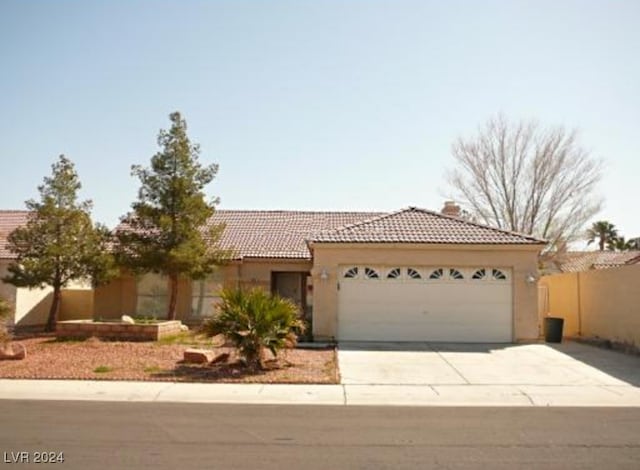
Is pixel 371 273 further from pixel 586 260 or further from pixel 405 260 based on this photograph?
pixel 586 260

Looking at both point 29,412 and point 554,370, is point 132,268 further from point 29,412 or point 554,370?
point 554,370

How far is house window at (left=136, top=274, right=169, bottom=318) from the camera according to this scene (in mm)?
24734

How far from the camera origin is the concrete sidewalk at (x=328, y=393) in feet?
36.8

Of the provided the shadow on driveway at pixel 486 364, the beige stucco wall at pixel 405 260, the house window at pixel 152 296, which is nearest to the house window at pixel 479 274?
the beige stucco wall at pixel 405 260

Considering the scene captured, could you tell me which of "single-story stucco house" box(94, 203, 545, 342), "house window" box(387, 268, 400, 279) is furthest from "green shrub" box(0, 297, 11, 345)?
"house window" box(387, 268, 400, 279)

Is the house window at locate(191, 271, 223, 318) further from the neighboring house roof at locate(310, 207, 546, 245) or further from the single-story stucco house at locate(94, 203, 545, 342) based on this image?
the single-story stucco house at locate(94, 203, 545, 342)

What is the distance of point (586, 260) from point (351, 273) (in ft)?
90.1

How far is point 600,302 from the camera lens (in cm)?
2055

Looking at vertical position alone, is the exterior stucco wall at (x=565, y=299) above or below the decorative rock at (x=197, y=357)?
above

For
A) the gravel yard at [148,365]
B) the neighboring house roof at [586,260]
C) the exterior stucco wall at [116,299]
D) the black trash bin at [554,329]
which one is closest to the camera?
the gravel yard at [148,365]

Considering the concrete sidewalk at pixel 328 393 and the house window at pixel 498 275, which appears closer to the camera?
the concrete sidewalk at pixel 328 393

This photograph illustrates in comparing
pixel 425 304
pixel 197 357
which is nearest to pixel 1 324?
pixel 197 357

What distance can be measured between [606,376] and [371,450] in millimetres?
8625

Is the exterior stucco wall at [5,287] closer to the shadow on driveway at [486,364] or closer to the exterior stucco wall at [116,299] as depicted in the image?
the exterior stucco wall at [116,299]
